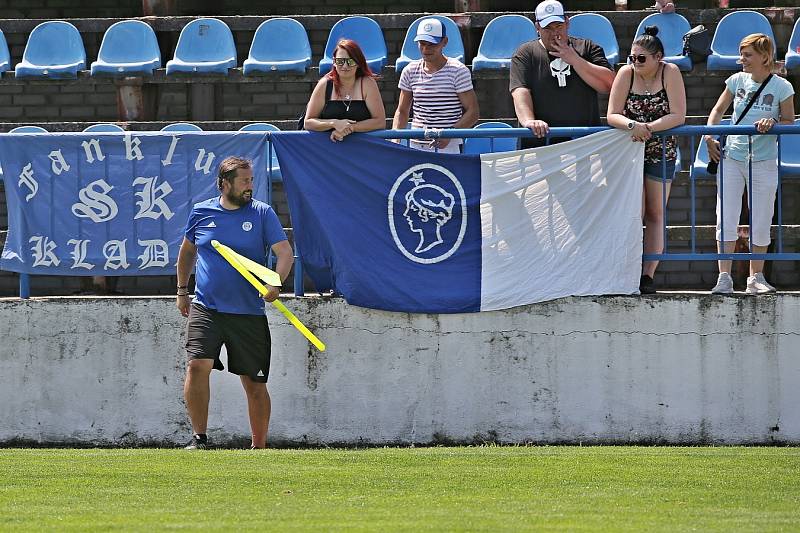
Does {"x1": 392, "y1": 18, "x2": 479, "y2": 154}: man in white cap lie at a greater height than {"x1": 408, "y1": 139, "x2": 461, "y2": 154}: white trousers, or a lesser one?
greater

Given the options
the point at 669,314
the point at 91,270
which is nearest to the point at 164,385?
the point at 91,270

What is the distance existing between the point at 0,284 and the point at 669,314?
7929 millimetres

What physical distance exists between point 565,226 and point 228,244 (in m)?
2.19

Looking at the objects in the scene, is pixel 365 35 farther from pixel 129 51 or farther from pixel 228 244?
pixel 228 244

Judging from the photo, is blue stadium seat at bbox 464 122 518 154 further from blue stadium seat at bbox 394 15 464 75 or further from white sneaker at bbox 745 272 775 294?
blue stadium seat at bbox 394 15 464 75

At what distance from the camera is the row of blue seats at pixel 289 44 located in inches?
500

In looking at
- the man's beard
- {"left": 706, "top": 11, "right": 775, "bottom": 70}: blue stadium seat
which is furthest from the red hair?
{"left": 706, "top": 11, "right": 775, "bottom": 70}: blue stadium seat

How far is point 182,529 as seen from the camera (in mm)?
5934

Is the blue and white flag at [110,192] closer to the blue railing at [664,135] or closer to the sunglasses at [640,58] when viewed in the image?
the blue railing at [664,135]

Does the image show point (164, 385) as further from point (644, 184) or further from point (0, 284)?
point (0, 284)

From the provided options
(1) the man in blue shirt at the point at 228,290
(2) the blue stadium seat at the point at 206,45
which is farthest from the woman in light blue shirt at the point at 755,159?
(2) the blue stadium seat at the point at 206,45

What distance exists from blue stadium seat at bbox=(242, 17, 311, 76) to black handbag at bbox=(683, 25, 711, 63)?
337 centimetres

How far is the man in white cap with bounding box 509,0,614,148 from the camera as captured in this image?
936 cm

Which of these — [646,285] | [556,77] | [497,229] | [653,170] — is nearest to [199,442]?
[497,229]
